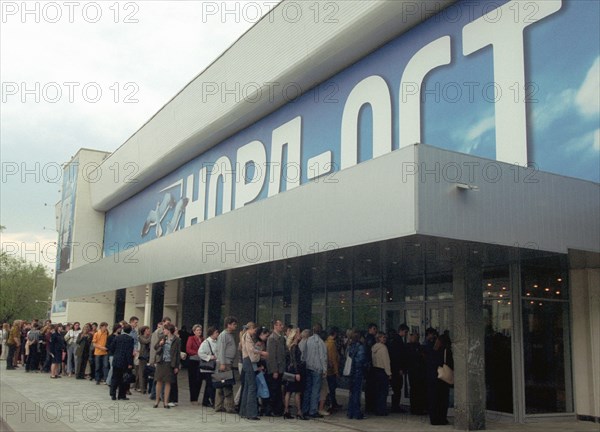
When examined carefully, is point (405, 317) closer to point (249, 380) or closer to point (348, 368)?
point (348, 368)

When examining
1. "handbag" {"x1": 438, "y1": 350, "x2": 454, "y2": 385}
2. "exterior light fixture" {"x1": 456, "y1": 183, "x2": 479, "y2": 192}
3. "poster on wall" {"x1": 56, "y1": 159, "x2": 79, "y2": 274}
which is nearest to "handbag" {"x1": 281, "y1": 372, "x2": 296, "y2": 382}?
"handbag" {"x1": 438, "y1": 350, "x2": 454, "y2": 385}

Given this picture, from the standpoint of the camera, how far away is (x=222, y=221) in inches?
599

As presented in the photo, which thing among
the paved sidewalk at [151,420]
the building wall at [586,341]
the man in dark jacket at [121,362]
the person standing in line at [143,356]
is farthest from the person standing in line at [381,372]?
the person standing in line at [143,356]

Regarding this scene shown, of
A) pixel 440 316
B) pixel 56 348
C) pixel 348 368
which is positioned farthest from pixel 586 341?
pixel 56 348

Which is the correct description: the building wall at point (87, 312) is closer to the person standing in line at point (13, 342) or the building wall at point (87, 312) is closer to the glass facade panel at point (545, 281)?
the person standing in line at point (13, 342)

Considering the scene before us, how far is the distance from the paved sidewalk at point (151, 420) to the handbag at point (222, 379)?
0.59m

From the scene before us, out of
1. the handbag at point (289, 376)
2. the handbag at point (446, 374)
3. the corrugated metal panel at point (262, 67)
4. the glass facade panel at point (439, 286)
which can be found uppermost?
the corrugated metal panel at point (262, 67)

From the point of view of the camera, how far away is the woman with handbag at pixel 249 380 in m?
12.1

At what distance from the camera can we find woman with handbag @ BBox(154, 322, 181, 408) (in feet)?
43.5

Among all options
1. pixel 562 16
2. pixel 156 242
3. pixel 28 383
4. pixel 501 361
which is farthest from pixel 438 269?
pixel 28 383

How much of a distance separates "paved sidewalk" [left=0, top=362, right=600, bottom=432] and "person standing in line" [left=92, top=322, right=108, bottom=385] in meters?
2.94

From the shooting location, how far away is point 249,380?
39.8 feet

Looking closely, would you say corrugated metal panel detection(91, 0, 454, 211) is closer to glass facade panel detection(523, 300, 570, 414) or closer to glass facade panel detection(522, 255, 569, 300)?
glass facade panel detection(522, 255, 569, 300)

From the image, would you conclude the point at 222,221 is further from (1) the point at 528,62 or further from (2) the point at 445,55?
(1) the point at 528,62
